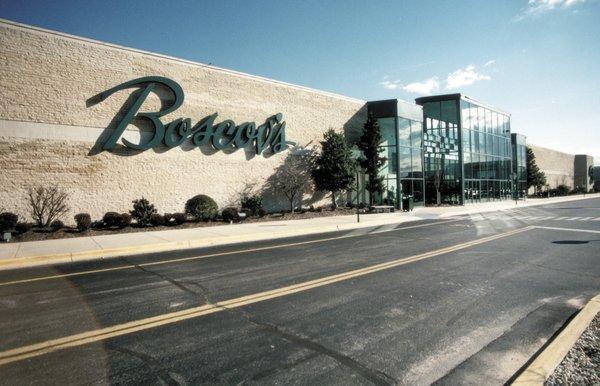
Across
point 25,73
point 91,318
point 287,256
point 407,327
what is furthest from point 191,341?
point 25,73

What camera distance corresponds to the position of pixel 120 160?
54.2 ft

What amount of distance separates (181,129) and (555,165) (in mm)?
71395

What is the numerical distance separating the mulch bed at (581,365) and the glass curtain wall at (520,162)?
47357mm

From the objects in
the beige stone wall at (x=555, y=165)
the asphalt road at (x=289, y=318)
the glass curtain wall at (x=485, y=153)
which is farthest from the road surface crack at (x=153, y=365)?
the beige stone wall at (x=555, y=165)

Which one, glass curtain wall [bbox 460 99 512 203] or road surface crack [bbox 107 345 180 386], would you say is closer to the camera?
road surface crack [bbox 107 345 180 386]

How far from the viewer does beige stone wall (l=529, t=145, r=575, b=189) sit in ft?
192

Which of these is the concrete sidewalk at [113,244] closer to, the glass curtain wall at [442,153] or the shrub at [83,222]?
the shrub at [83,222]

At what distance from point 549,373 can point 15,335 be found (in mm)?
5567

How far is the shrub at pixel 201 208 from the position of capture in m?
16.6

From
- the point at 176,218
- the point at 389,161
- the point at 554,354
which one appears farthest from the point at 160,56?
the point at 554,354

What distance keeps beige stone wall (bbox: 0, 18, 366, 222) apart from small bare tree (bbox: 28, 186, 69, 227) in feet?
1.29

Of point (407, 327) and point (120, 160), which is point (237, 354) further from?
point (120, 160)

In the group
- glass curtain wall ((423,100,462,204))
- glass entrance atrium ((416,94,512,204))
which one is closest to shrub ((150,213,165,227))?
glass entrance atrium ((416,94,512,204))

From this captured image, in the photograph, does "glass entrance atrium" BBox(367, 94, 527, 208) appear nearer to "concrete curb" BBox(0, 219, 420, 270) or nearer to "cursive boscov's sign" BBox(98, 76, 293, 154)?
"cursive boscov's sign" BBox(98, 76, 293, 154)
